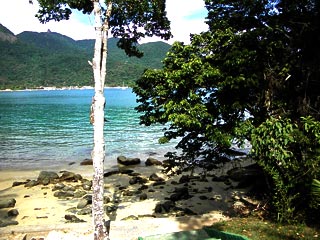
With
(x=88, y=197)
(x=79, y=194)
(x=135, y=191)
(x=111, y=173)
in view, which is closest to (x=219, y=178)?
(x=135, y=191)

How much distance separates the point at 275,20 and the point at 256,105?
314 centimetres

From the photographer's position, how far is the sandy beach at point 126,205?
10.5m

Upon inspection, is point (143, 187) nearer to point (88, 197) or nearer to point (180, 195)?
point (180, 195)

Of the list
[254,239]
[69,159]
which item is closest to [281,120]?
[254,239]

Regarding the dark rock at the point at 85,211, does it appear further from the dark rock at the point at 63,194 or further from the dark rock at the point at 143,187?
the dark rock at the point at 143,187

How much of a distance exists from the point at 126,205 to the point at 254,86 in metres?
9.32

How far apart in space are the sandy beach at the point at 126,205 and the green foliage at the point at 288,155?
2651mm

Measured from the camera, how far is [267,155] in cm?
956

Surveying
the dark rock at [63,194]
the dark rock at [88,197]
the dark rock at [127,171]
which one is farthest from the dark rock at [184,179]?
the dark rock at [63,194]

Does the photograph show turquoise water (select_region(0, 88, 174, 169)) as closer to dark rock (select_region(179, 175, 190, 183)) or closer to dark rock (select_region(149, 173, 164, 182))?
dark rock (select_region(149, 173, 164, 182))

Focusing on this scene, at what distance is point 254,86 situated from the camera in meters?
10.5

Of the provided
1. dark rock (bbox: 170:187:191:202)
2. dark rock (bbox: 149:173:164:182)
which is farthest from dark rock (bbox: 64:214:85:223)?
dark rock (bbox: 149:173:164:182)

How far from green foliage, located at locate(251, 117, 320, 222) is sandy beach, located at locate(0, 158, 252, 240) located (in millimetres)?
2651

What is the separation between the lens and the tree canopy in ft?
31.7
